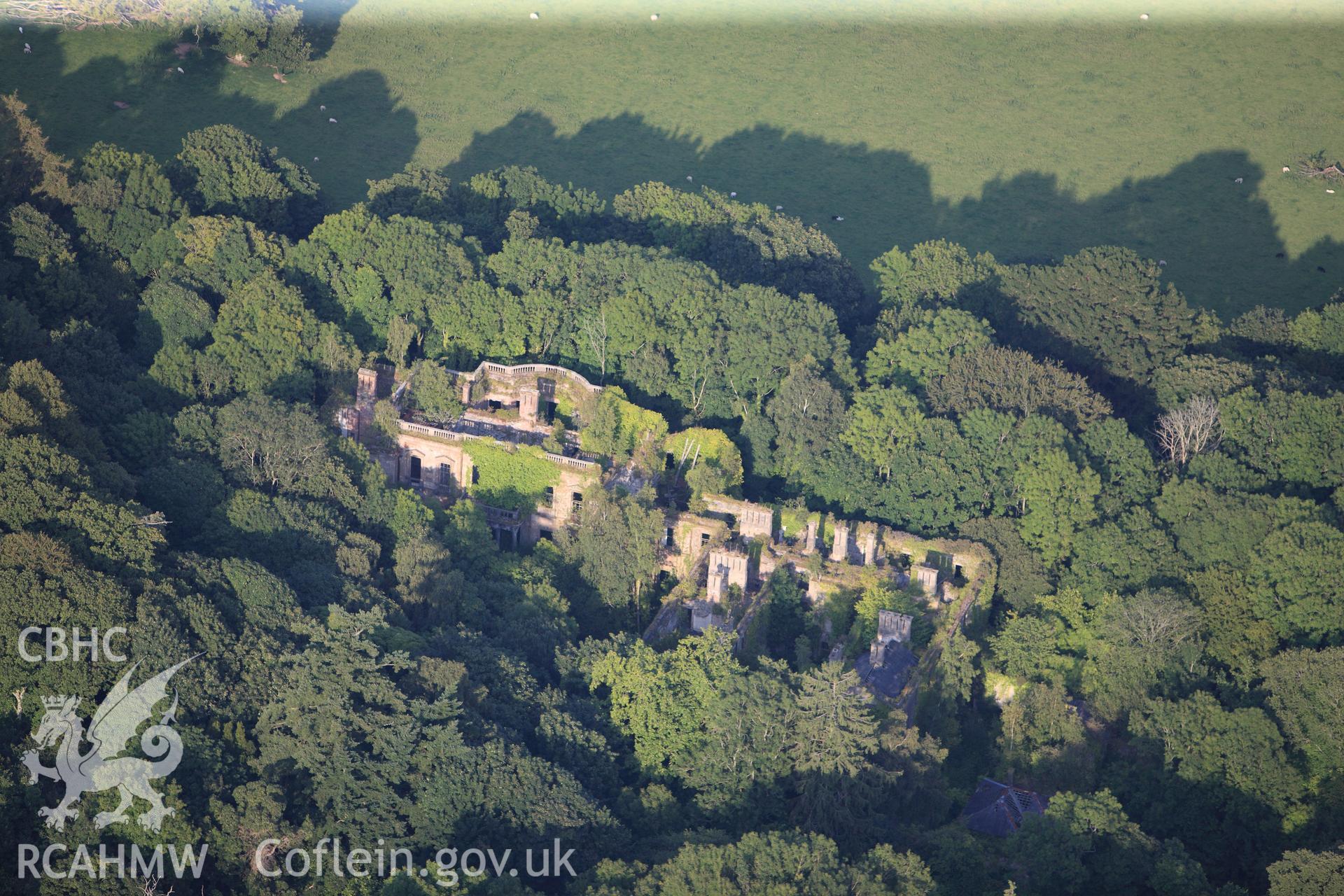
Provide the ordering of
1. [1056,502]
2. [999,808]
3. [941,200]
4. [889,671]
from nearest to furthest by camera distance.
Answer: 1. [999,808]
2. [889,671]
3. [1056,502]
4. [941,200]

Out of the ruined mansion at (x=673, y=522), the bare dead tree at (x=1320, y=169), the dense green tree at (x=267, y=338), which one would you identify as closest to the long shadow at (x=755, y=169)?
the bare dead tree at (x=1320, y=169)

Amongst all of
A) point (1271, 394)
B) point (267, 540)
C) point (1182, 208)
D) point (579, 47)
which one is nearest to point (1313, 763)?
point (1271, 394)

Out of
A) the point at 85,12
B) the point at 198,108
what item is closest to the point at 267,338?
the point at 198,108

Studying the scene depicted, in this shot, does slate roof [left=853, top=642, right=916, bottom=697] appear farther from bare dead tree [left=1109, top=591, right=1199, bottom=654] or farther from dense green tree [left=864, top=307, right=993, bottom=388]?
dense green tree [left=864, top=307, right=993, bottom=388]

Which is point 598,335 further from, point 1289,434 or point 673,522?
point 1289,434

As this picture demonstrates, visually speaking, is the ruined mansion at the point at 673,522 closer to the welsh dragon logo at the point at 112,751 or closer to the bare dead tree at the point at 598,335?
the bare dead tree at the point at 598,335

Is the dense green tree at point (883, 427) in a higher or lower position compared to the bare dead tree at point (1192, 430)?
lower
